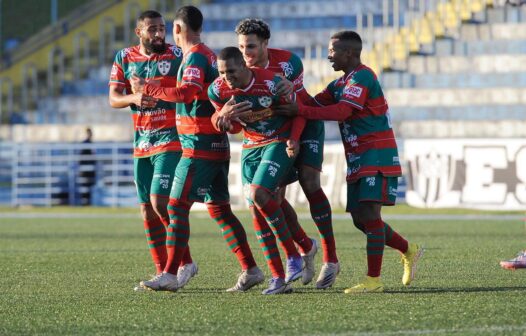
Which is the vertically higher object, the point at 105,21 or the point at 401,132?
the point at 105,21

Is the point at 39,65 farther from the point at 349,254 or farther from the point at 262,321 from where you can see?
the point at 262,321

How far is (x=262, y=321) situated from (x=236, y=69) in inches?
83.4

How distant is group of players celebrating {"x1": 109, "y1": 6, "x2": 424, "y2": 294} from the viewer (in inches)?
352

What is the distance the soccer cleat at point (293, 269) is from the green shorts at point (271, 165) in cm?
57

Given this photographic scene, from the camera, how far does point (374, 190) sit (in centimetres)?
902

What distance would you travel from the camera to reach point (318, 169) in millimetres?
9539

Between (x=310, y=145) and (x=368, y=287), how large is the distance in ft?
3.97

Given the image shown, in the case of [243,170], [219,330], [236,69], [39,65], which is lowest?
[219,330]

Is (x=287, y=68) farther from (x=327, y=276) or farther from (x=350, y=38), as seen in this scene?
(x=327, y=276)

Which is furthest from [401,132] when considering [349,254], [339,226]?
[349,254]

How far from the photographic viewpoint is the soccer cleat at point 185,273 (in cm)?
967

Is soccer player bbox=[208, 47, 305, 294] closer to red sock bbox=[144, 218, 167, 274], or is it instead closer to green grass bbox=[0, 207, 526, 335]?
green grass bbox=[0, 207, 526, 335]

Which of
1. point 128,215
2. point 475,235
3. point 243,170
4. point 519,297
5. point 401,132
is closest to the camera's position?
point 519,297

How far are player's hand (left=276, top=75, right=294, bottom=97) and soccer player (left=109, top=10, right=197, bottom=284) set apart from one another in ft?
4.02
